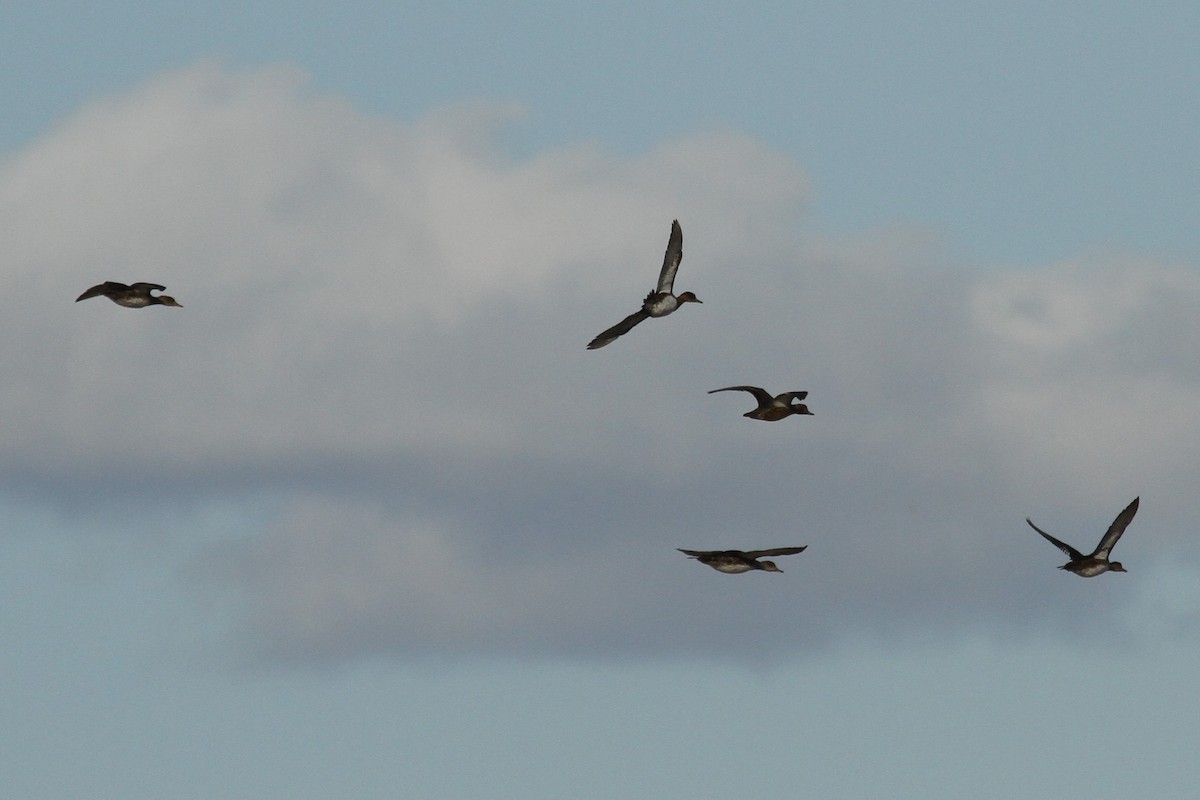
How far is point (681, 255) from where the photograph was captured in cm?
6138

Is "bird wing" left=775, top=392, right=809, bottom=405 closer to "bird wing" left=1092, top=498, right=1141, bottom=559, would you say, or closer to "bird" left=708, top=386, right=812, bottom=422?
"bird" left=708, top=386, right=812, bottom=422

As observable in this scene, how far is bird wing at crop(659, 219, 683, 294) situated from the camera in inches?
2377

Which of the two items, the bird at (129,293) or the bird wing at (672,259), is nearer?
the bird at (129,293)

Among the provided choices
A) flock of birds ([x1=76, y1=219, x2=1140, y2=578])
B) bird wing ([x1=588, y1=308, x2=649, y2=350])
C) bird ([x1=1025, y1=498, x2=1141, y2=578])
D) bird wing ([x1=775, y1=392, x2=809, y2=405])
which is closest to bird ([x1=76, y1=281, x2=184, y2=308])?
flock of birds ([x1=76, y1=219, x2=1140, y2=578])

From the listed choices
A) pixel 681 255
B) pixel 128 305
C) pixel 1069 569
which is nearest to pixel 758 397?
pixel 681 255

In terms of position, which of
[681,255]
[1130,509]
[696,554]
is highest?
[681,255]

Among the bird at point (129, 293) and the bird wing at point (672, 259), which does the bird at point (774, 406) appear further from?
the bird at point (129, 293)

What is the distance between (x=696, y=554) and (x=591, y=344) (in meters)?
6.34

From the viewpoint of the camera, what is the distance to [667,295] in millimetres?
59781

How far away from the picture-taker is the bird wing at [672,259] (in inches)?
2377

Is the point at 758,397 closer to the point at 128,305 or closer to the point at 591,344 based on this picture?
the point at 591,344

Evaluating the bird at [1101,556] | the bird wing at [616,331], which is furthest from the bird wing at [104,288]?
the bird at [1101,556]

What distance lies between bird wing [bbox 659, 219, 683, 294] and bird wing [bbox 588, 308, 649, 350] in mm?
1229

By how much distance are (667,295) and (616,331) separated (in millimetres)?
3638
